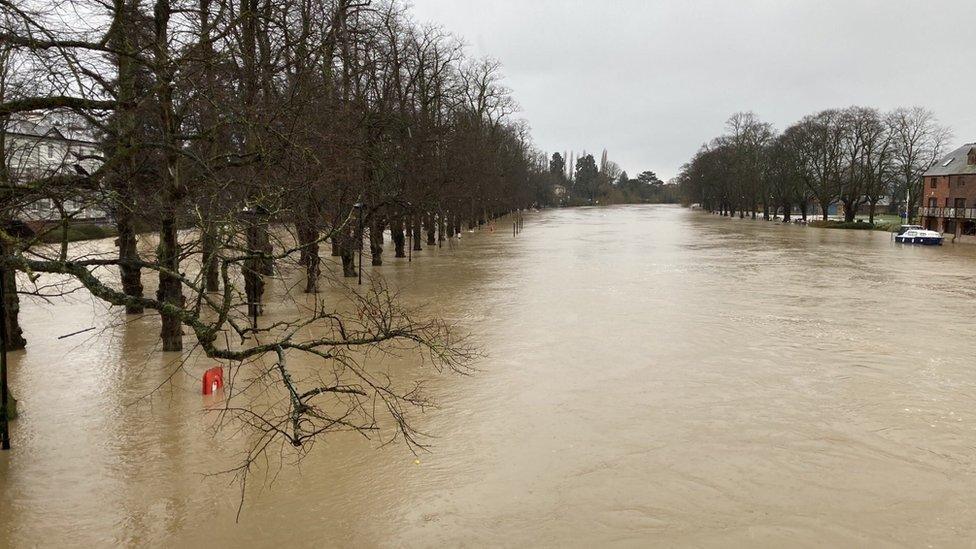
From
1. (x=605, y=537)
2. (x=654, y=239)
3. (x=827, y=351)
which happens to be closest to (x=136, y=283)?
(x=605, y=537)

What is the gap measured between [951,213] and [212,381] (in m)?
68.5

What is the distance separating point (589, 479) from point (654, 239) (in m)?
49.5

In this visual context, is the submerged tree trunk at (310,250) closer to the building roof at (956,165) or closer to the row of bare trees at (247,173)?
the row of bare trees at (247,173)

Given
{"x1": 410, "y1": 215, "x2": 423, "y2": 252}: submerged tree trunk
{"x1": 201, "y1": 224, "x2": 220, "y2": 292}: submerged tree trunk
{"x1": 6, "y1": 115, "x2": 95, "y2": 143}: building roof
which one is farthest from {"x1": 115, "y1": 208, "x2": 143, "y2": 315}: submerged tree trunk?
{"x1": 410, "y1": 215, "x2": 423, "y2": 252}: submerged tree trunk

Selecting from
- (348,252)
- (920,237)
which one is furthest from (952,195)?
(348,252)

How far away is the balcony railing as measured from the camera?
60050 mm

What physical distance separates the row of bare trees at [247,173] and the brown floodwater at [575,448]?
1111 mm

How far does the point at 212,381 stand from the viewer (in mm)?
13281

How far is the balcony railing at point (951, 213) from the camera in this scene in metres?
60.0

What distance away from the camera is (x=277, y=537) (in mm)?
8094

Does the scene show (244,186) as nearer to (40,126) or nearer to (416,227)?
(40,126)

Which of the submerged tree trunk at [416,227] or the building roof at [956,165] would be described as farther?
the building roof at [956,165]

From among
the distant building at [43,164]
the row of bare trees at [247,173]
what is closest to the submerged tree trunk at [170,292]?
the row of bare trees at [247,173]

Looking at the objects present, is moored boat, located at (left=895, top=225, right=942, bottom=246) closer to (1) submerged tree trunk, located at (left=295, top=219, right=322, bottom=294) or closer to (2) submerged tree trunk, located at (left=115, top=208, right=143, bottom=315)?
(1) submerged tree trunk, located at (left=295, top=219, right=322, bottom=294)
